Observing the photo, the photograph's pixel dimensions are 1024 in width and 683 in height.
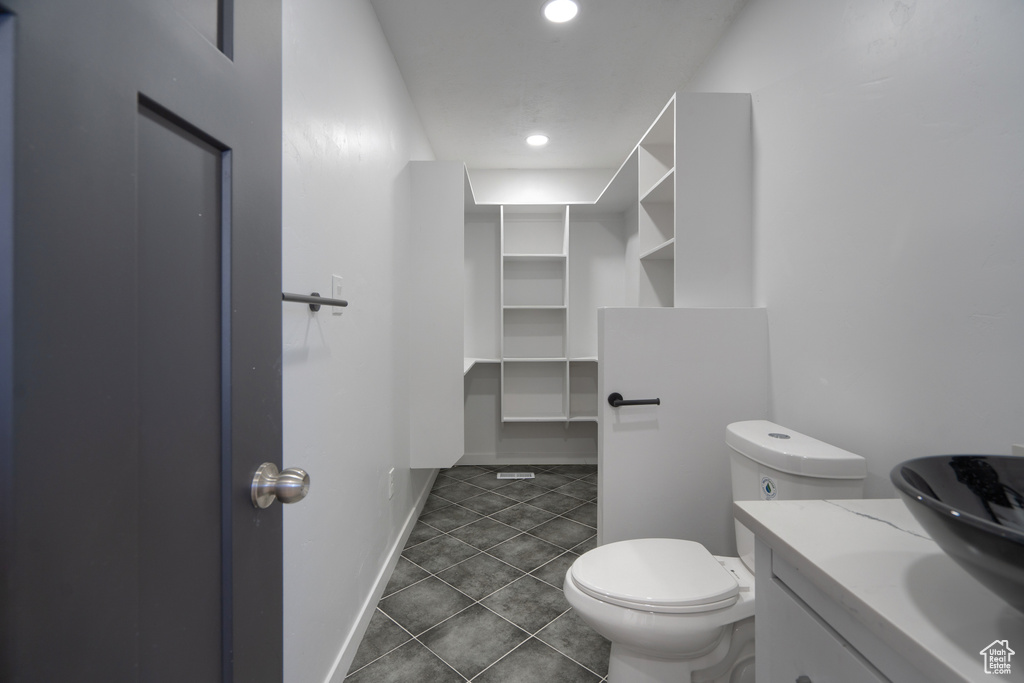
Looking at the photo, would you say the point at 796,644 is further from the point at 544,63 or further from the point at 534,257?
the point at 534,257

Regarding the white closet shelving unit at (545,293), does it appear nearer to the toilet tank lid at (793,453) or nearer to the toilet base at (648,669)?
the toilet tank lid at (793,453)

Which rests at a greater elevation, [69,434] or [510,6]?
[510,6]

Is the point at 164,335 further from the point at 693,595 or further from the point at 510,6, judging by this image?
the point at 510,6

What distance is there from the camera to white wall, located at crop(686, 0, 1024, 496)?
2.84 ft

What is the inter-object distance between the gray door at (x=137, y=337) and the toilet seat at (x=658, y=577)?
2.74 ft

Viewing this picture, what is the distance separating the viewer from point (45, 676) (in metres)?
0.31

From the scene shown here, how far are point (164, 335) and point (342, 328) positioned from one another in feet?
3.12

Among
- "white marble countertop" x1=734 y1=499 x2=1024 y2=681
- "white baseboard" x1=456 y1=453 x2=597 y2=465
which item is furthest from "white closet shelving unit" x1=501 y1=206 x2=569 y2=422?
"white marble countertop" x1=734 y1=499 x2=1024 y2=681

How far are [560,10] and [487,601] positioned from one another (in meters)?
2.49

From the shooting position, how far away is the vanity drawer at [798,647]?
1.82 feet

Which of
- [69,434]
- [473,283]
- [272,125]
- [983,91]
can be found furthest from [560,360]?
[69,434]

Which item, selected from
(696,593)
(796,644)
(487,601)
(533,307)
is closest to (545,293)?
(533,307)

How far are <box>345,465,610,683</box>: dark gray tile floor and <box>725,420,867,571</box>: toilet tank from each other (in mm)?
754

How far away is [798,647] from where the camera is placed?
652 mm
